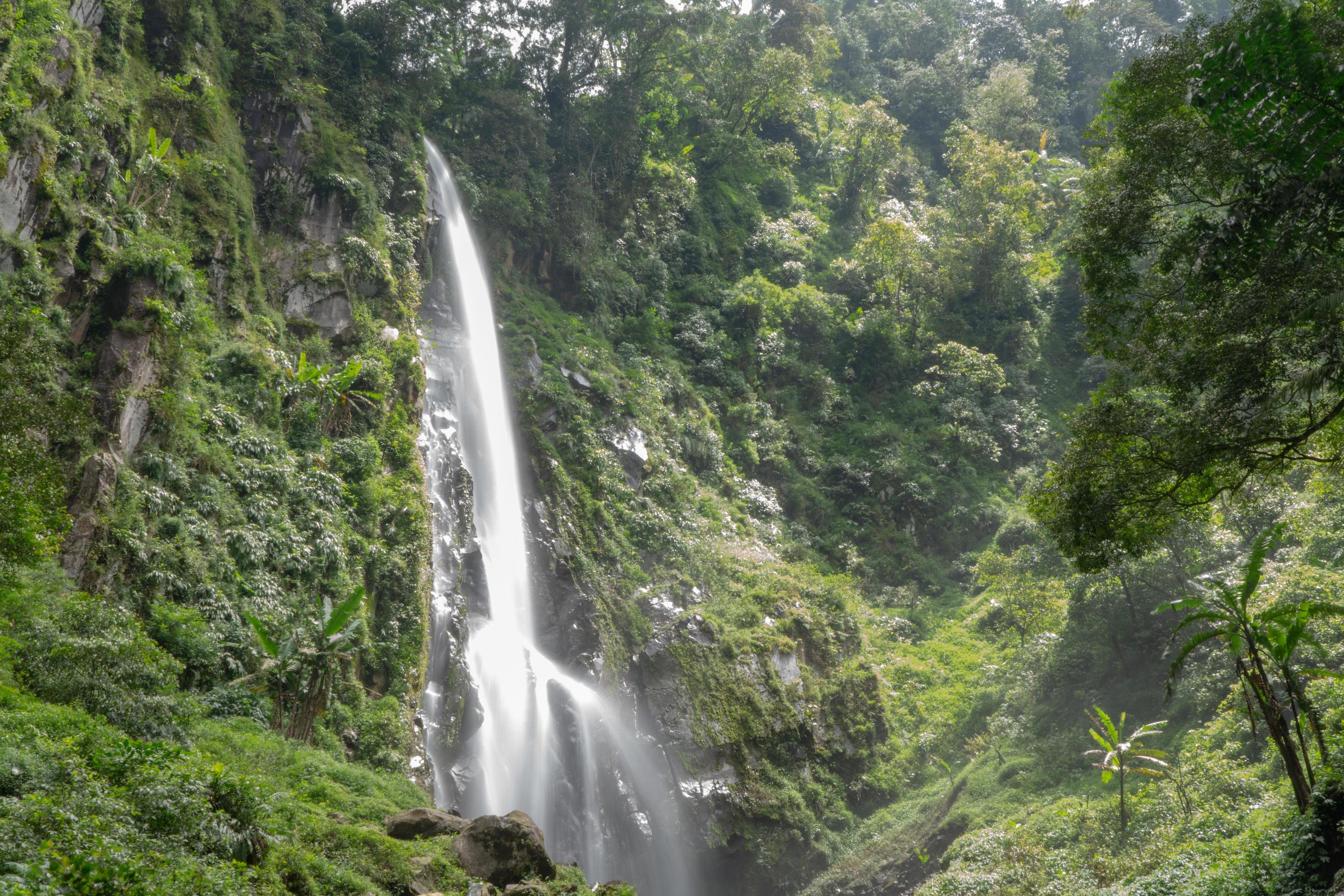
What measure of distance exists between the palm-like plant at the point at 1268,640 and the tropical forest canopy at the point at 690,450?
0.34 ft

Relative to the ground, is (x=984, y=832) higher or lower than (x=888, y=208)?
lower

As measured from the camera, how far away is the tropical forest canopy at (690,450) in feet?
30.8

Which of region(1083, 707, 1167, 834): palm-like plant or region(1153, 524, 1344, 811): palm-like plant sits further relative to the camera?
region(1083, 707, 1167, 834): palm-like plant

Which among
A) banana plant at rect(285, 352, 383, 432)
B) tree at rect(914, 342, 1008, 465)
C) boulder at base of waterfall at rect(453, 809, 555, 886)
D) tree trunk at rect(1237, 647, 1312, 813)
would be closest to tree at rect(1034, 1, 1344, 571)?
tree trunk at rect(1237, 647, 1312, 813)

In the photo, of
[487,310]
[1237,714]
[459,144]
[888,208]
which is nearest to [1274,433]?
[1237,714]

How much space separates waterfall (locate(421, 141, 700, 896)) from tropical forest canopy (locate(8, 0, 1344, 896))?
0.61 m

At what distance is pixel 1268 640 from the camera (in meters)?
12.3

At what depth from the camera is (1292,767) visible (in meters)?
10.9

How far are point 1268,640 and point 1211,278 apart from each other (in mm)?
5949

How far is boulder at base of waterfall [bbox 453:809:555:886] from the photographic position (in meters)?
10.9

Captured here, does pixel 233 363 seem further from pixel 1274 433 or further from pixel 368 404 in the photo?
pixel 1274 433

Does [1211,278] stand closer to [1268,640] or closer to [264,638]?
[1268,640]

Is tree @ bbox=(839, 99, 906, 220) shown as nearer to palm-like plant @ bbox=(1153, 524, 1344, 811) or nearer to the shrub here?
palm-like plant @ bbox=(1153, 524, 1344, 811)

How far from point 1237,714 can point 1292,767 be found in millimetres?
7838
